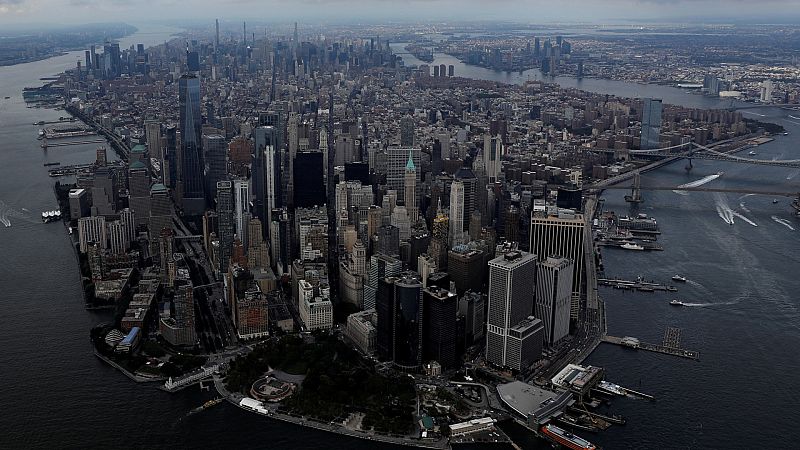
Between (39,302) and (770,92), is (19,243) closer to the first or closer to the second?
(39,302)

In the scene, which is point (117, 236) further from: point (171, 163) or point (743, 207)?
point (743, 207)

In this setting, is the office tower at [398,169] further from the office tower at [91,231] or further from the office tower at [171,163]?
the office tower at [91,231]

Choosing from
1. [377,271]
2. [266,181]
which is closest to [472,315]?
[377,271]

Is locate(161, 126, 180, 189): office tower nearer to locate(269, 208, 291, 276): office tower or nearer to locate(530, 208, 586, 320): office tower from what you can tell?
locate(269, 208, 291, 276): office tower

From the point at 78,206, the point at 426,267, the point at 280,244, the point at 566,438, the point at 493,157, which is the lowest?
the point at 566,438

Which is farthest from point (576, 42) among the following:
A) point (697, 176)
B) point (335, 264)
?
point (335, 264)
